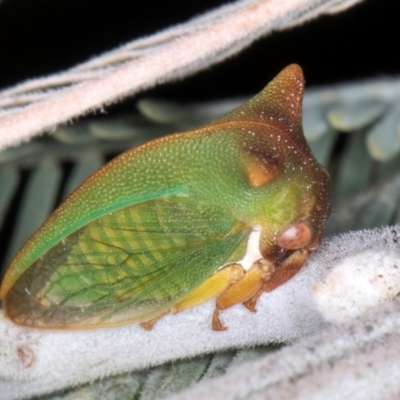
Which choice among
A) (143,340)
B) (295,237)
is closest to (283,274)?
(295,237)

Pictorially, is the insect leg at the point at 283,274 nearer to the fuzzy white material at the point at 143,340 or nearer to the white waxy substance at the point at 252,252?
the fuzzy white material at the point at 143,340

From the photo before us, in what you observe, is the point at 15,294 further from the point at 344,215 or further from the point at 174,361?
the point at 344,215

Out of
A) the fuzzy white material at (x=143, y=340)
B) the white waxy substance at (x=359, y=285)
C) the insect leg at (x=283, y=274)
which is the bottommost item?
the fuzzy white material at (x=143, y=340)

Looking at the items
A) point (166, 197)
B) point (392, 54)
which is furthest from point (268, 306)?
point (392, 54)

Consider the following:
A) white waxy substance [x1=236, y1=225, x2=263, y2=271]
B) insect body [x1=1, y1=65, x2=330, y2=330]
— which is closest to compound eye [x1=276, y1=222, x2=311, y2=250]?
insect body [x1=1, y1=65, x2=330, y2=330]

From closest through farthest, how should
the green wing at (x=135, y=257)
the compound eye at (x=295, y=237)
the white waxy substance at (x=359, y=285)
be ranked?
the white waxy substance at (x=359, y=285) < the compound eye at (x=295, y=237) < the green wing at (x=135, y=257)

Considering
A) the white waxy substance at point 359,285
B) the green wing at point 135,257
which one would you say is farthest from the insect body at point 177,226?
the white waxy substance at point 359,285

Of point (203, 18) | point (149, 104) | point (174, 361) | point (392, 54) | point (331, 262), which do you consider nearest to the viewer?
point (331, 262)
